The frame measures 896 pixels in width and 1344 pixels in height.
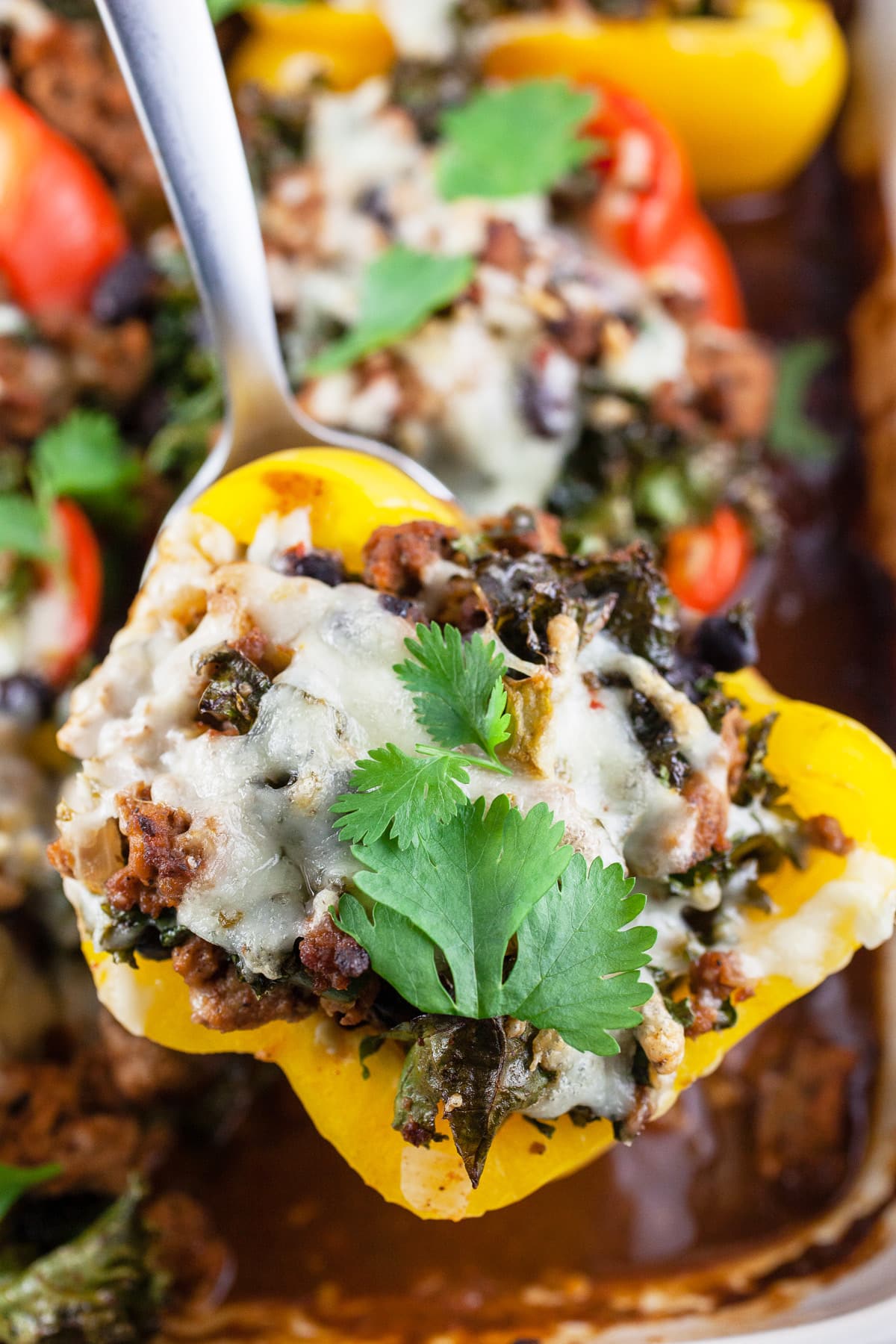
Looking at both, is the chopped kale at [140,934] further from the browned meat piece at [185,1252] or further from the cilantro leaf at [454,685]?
the browned meat piece at [185,1252]

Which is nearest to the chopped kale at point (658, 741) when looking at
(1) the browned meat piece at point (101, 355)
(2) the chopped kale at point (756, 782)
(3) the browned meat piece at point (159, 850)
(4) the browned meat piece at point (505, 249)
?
(2) the chopped kale at point (756, 782)

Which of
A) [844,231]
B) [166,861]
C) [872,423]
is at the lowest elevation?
[872,423]

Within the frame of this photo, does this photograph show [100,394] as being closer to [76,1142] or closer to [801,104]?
[76,1142]

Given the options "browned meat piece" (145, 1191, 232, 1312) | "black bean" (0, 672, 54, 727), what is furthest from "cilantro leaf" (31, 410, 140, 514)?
"browned meat piece" (145, 1191, 232, 1312)

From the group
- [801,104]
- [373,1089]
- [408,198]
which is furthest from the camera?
[801,104]

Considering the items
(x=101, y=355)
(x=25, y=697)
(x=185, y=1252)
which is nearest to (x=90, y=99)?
(x=101, y=355)

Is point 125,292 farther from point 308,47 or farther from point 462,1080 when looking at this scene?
point 462,1080

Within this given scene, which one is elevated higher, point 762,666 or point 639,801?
point 639,801

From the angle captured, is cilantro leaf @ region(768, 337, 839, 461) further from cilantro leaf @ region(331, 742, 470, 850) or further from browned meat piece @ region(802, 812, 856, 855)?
Result: cilantro leaf @ region(331, 742, 470, 850)

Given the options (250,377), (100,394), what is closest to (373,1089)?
(250,377)
